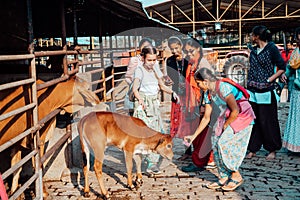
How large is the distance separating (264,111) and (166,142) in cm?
210

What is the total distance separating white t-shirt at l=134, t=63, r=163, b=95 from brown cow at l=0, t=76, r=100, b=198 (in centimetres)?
66

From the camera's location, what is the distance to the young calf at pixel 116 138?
4.63 m

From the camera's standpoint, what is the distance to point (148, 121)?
5320mm

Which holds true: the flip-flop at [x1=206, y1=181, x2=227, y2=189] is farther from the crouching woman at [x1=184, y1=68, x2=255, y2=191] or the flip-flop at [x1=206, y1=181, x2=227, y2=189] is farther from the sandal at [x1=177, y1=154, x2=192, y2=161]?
the sandal at [x1=177, y1=154, x2=192, y2=161]

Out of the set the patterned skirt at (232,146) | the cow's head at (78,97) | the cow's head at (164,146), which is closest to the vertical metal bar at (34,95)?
the cow's head at (78,97)

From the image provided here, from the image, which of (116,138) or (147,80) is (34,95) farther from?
(147,80)

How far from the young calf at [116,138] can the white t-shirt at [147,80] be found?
486mm

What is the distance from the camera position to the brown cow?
13.5 ft

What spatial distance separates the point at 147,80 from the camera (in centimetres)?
521

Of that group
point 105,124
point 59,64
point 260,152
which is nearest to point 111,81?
point 59,64

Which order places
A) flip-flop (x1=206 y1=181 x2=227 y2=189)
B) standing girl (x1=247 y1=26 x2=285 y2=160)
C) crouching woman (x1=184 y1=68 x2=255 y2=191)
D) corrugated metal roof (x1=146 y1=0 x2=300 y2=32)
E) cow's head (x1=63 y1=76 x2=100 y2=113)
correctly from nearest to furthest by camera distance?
crouching woman (x1=184 y1=68 x2=255 y2=191)
flip-flop (x1=206 y1=181 x2=227 y2=189)
cow's head (x1=63 y1=76 x2=100 y2=113)
standing girl (x1=247 y1=26 x2=285 y2=160)
corrugated metal roof (x1=146 y1=0 x2=300 y2=32)

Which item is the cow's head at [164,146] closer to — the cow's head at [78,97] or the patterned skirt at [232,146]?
the patterned skirt at [232,146]

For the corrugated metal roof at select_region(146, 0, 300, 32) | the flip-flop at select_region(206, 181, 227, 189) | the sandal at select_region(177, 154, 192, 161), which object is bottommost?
the flip-flop at select_region(206, 181, 227, 189)

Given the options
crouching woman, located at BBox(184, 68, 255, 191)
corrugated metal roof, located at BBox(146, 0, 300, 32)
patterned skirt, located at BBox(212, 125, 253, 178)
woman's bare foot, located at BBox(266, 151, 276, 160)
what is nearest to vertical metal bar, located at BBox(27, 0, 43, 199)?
crouching woman, located at BBox(184, 68, 255, 191)
